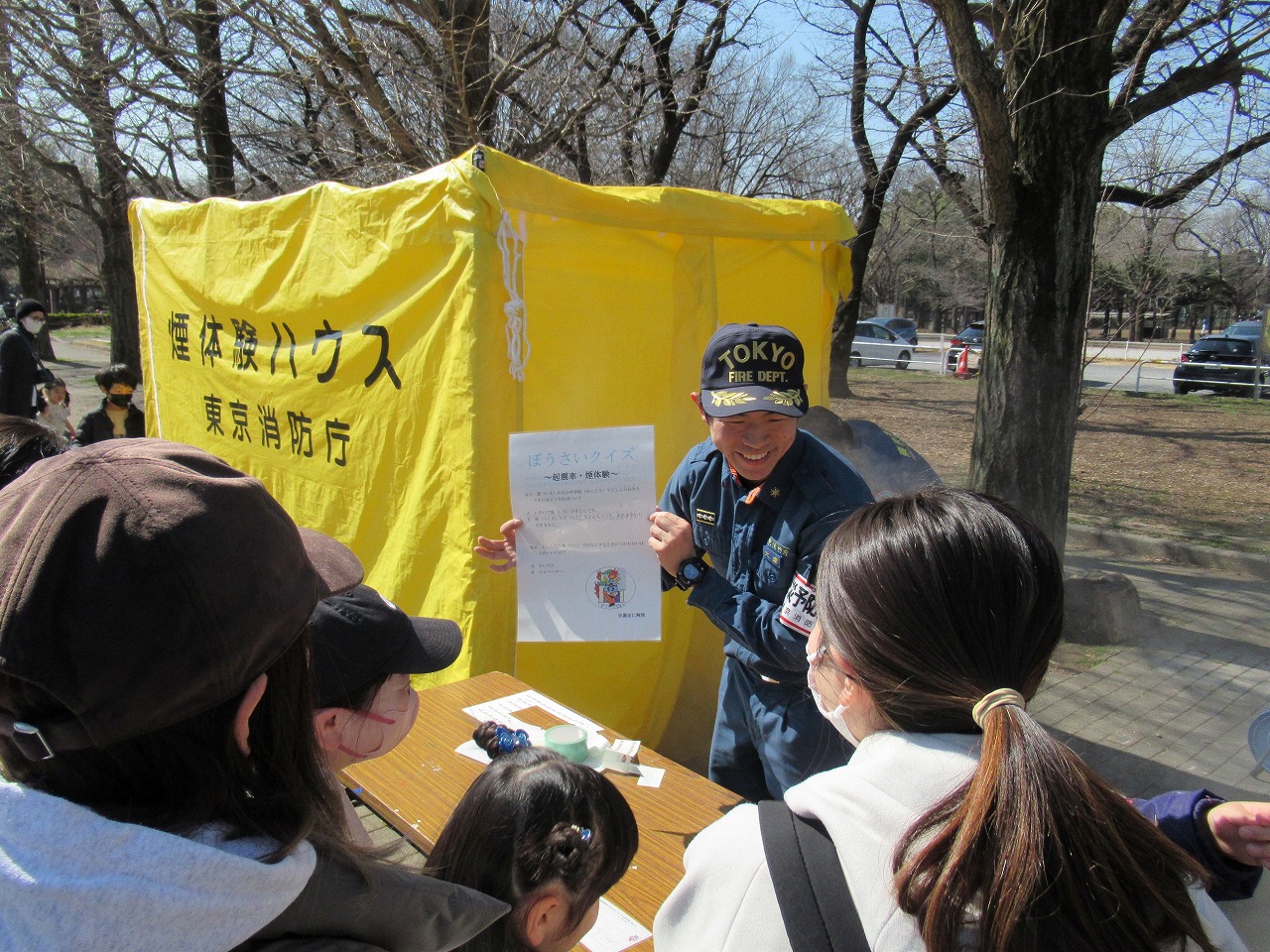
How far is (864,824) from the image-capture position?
2.98 feet

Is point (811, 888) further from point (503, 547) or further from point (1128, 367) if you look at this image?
point (1128, 367)

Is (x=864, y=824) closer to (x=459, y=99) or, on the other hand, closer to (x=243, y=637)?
(x=243, y=637)

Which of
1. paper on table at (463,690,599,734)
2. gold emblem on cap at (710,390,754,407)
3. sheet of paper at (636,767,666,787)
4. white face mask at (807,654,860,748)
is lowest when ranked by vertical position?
sheet of paper at (636,767,666,787)

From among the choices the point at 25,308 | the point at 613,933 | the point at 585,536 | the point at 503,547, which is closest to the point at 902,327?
the point at 25,308

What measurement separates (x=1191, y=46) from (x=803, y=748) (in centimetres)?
492

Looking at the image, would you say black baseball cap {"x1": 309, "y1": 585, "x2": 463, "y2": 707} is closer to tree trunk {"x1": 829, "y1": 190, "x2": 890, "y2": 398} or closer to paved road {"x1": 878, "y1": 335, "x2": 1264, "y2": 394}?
paved road {"x1": 878, "y1": 335, "x2": 1264, "y2": 394}

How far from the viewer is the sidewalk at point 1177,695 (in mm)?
3773

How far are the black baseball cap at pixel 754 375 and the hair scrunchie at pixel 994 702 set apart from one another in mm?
1198

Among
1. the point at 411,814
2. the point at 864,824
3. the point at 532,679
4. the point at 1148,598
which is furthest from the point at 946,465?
the point at 864,824

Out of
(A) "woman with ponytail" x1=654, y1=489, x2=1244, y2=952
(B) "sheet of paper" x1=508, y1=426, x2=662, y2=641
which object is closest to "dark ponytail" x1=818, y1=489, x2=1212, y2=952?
(A) "woman with ponytail" x1=654, y1=489, x2=1244, y2=952

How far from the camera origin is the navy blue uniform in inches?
78.5

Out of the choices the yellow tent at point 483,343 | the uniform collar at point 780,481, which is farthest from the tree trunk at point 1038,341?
the uniform collar at point 780,481

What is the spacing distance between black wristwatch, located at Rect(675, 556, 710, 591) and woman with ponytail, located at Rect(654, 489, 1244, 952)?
0.96m

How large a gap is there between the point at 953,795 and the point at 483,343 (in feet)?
7.72
